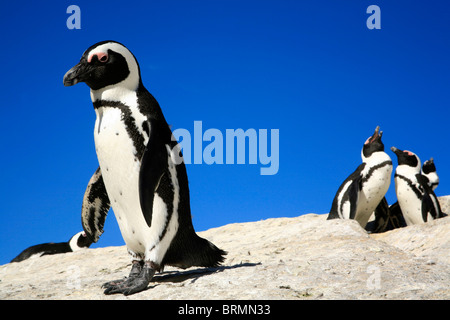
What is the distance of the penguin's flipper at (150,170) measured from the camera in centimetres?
339

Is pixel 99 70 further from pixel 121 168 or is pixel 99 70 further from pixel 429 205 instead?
pixel 429 205

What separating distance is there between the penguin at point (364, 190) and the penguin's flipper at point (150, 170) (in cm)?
526

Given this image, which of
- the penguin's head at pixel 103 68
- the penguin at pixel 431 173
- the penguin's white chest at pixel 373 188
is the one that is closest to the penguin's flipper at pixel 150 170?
the penguin's head at pixel 103 68

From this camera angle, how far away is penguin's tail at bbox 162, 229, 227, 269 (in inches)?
150

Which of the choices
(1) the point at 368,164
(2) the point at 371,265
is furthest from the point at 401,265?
(1) the point at 368,164

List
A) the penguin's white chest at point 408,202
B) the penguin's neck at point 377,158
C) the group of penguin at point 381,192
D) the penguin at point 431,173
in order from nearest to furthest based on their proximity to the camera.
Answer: the group of penguin at point 381,192, the penguin's neck at point 377,158, the penguin's white chest at point 408,202, the penguin at point 431,173

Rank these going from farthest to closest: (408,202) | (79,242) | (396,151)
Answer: (79,242)
(396,151)
(408,202)

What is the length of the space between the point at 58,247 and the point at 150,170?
7459 mm

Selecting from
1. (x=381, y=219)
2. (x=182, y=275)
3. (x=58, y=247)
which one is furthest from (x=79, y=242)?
(x=182, y=275)

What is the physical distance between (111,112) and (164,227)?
0.99 metres

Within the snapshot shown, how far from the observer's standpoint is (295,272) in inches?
149

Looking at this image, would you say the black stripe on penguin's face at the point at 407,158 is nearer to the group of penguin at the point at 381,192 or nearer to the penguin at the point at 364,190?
the group of penguin at the point at 381,192

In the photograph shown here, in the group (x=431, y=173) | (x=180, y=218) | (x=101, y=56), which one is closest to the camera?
(x=101, y=56)
